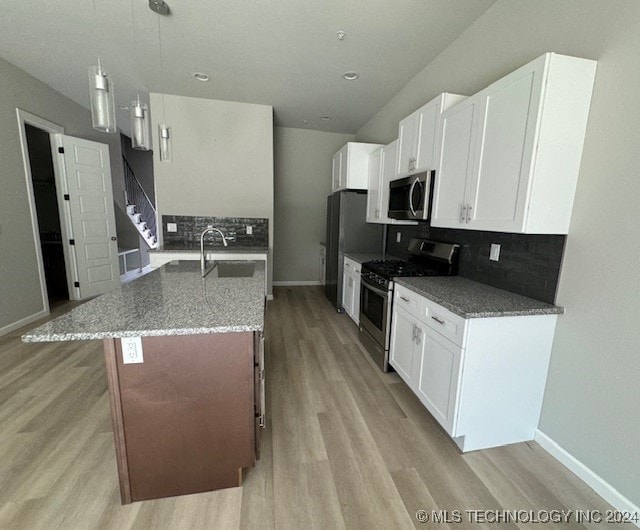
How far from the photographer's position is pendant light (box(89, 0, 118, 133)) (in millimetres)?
1306

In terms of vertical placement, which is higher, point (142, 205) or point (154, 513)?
point (142, 205)

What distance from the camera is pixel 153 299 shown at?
1520 millimetres

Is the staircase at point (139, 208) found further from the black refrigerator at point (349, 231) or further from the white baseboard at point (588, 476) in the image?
the white baseboard at point (588, 476)

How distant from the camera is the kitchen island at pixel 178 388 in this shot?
3.93ft

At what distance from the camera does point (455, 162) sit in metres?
2.01

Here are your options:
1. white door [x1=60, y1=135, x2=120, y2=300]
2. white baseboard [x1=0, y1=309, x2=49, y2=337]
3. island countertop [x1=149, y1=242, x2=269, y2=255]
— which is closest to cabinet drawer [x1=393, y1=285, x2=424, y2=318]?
island countertop [x1=149, y1=242, x2=269, y2=255]

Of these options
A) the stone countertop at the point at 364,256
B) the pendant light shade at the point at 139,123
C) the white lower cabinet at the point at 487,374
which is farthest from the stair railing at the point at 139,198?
the white lower cabinet at the point at 487,374

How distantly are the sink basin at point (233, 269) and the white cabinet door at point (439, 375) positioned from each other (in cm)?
139

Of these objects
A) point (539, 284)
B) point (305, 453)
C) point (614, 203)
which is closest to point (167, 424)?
point (305, 453)

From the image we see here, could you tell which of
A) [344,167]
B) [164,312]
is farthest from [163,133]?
[344,167]

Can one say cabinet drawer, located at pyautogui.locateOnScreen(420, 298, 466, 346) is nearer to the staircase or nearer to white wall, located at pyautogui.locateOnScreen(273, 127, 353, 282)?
white wall, located at pyautogui.locateOnScreen(273, 127, 353, 282)

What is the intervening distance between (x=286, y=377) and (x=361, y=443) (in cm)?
90

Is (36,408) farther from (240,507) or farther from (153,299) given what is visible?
(240,507)

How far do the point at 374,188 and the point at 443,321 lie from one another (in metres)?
2.28
